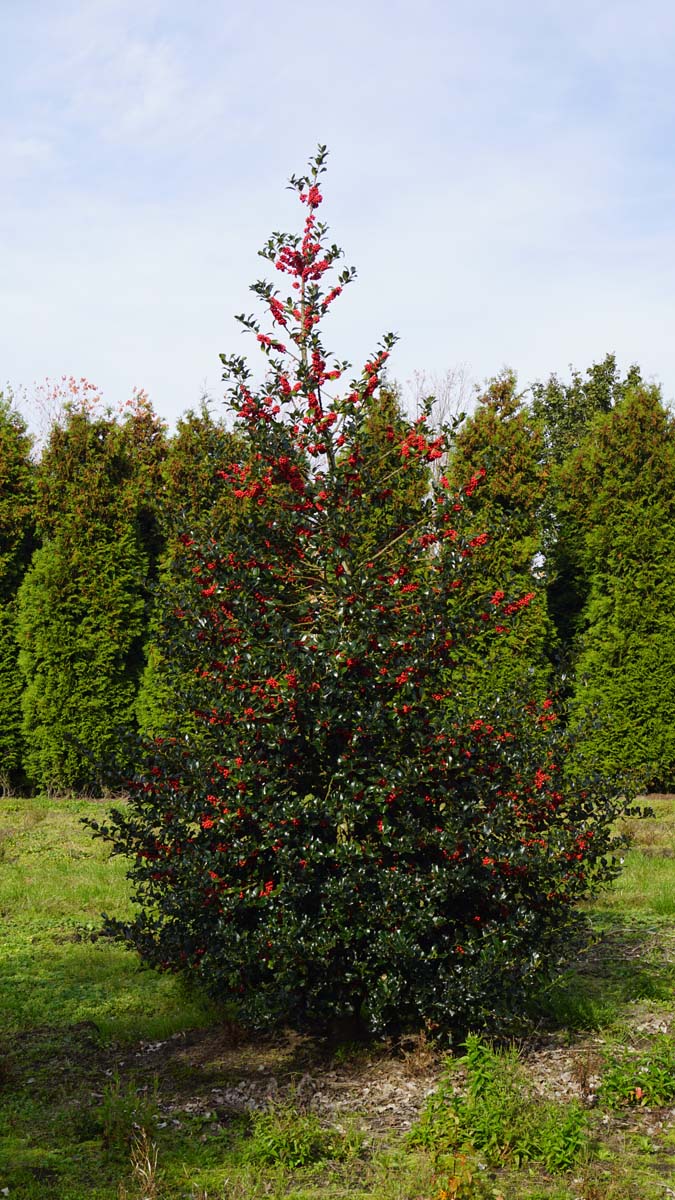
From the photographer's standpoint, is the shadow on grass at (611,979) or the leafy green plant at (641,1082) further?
the shadow on grass at (611,979)

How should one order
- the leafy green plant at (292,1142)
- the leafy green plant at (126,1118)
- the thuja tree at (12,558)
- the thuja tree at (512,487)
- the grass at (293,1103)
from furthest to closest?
1. the thuja tree at (12,558)
2. the thuja tree at (512,487)
3. the leafy green plant at (126,1118)
4. the leafy green plant at (292,1142)
5. the grass at (293,1103)

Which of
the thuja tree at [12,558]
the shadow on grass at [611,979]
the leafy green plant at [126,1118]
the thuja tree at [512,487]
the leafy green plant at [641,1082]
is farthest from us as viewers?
the thuja tree at [12,558]

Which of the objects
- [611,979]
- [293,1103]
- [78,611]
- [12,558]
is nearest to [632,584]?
[78,611]

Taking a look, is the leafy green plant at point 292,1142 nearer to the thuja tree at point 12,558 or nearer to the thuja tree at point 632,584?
the thuja tree at point 632,584

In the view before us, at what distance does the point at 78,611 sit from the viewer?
1331cm

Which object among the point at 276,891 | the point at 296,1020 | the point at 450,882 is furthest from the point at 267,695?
the point at 296,1020

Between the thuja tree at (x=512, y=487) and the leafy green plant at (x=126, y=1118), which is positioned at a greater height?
the thuja tree at (x=512, y=487)

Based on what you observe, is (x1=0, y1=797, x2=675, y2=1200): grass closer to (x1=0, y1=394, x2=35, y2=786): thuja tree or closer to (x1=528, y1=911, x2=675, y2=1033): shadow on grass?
(x1=528, y1=911, x2=675, y2=1033): shadow on grass

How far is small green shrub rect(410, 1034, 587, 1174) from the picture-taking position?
3.90 metres

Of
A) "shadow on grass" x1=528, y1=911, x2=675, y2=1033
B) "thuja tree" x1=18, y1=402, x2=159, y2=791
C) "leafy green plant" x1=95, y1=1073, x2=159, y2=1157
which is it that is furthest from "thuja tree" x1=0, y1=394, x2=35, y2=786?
"leafy green plant" x1=95, y1=1073, x2=159, y2=1157

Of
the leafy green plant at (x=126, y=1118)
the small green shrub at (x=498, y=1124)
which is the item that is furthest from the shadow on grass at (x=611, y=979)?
the leafy green plant at (x=126, y=1118)

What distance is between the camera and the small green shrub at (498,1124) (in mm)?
3896

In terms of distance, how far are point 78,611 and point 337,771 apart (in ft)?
29.8

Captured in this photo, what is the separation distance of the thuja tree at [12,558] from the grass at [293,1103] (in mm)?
6923
